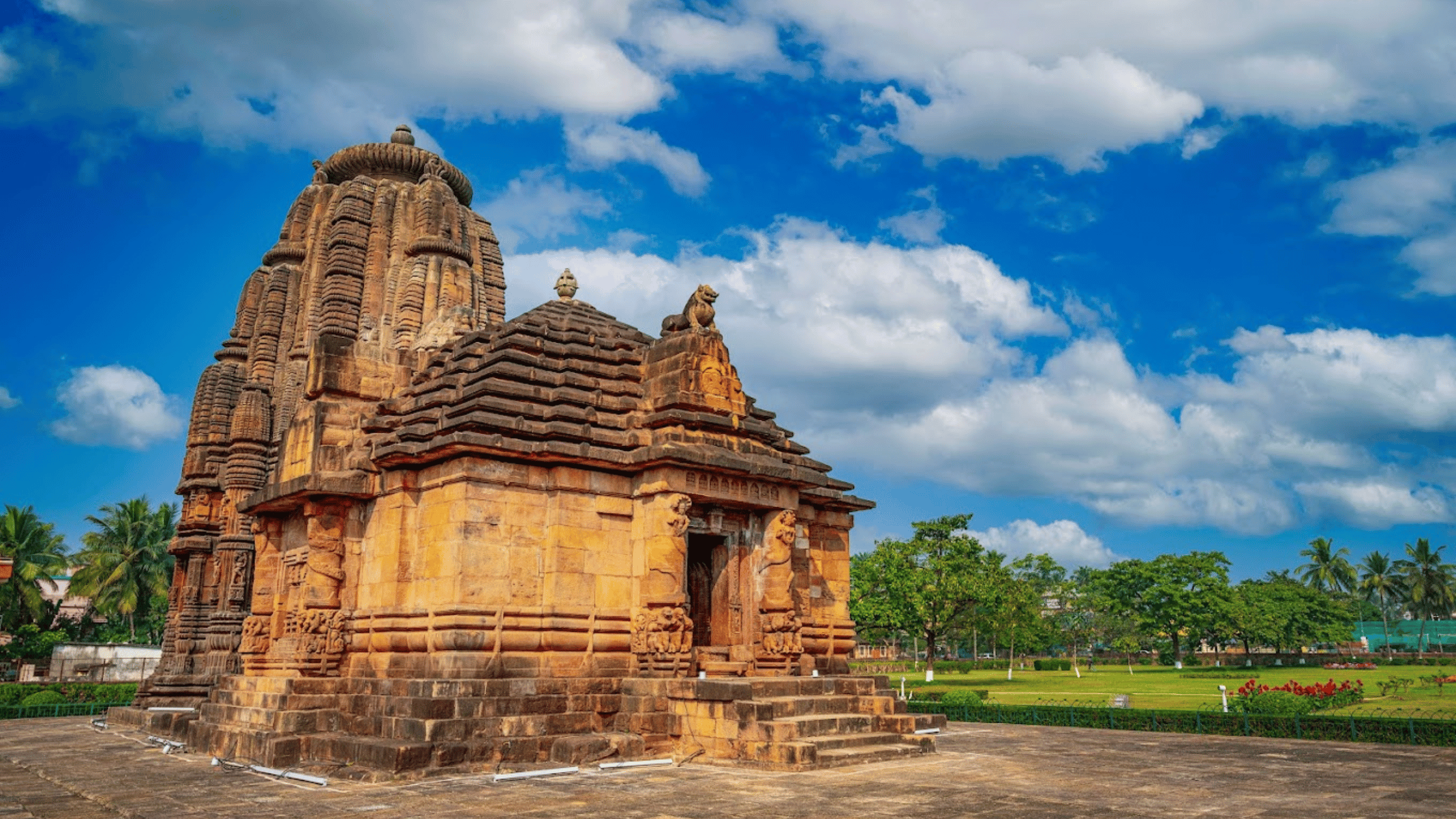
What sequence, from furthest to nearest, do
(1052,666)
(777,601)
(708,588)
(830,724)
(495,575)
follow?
(1052,666)
(708,588)
(777,601)
(495,575)
(830,724)

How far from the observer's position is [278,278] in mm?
32188

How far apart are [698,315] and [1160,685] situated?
37.0 m

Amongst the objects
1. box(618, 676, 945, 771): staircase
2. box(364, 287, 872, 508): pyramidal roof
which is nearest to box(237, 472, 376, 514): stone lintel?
box(364, 287, 872, 508): pyramidal roof

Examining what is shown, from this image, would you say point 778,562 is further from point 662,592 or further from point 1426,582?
point 1426,582

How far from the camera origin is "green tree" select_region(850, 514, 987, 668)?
45062 millimetres

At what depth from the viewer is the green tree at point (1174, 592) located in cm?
6166

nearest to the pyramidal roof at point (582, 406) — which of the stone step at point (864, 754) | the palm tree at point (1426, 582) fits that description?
the stone step at point (864, 754)

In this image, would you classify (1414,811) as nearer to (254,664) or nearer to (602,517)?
(602,517)

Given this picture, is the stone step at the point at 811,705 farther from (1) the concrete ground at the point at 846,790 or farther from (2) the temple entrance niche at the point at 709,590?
(2) the temple entrance niche at the point at 709,590

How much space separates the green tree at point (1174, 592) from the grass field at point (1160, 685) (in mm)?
3081

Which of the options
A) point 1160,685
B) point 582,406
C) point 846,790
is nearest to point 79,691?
point 582,406

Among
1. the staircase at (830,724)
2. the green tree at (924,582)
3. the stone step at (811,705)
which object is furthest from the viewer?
the green tree at (924,582)

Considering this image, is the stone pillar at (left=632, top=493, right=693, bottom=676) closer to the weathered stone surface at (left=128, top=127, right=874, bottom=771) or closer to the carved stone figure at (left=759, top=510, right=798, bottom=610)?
the weathered stone surface at (left=128, top=127, right=874, bottom=771)

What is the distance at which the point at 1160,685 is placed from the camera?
145ft
